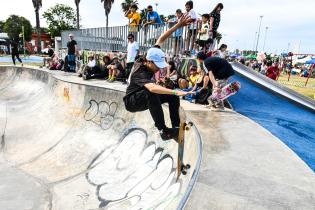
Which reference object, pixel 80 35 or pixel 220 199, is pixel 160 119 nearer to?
pixel 220 199

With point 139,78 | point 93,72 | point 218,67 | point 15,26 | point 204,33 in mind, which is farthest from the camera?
point 15,26

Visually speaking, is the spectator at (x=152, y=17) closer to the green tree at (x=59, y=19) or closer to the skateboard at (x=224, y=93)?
the skateboard at (x=224, y=93)

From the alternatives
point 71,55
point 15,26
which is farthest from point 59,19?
point 71,55

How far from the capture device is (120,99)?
845 centimetres

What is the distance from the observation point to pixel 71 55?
54.7ft

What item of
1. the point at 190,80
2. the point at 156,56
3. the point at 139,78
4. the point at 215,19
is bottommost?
the point at 190,80

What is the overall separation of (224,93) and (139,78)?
378cm

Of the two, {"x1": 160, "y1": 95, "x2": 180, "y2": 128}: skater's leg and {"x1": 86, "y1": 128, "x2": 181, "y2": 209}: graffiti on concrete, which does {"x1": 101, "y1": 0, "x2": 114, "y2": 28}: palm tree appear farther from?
{"x1": 160, "y1": 95, "x2": 180, "y2": 128}: skater's leg

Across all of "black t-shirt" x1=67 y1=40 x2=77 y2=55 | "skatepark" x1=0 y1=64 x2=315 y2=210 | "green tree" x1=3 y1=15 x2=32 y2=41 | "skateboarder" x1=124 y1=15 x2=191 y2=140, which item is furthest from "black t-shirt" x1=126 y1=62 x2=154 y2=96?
"green tree" x1=3 y1=15 x2=32 y2=41

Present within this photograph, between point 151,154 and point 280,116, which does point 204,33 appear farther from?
point 151,154

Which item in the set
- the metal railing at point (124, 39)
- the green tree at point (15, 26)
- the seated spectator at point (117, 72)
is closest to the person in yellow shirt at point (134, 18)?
the metal railing at point (124, 39)

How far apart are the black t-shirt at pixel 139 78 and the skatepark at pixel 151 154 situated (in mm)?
1258

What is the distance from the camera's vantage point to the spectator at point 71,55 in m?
15.6

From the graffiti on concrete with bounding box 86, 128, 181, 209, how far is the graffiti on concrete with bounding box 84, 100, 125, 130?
107 cm
